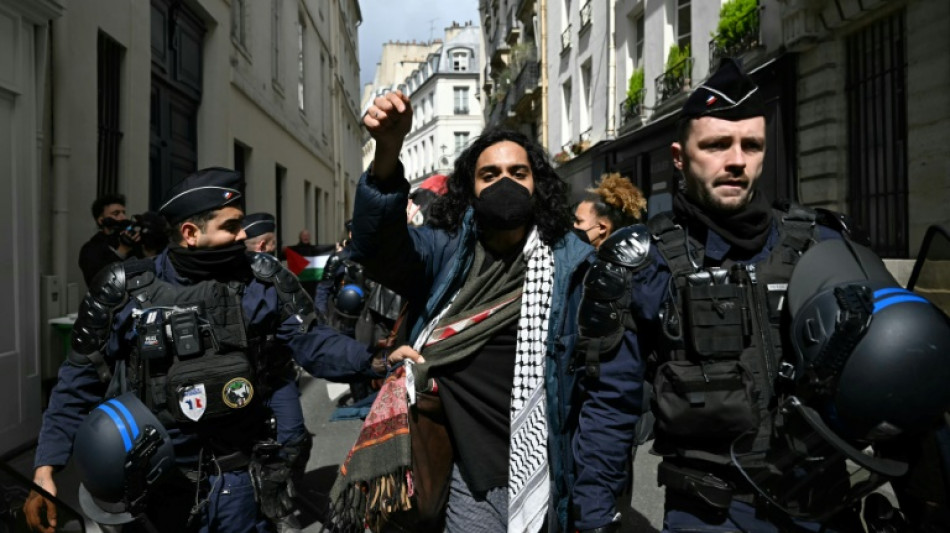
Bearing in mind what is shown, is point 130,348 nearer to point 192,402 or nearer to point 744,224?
point 192,402

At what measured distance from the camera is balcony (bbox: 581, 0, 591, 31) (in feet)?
Answer: 62.2

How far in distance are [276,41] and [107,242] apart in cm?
1211

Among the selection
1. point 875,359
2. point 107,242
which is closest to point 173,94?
point 107,242

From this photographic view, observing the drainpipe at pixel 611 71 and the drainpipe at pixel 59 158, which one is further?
the drainpipe at pixel 611 71

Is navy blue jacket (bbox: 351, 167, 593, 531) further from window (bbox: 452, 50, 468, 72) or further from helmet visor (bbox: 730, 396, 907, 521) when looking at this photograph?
window (bbox: 452, 50, 468, 72)

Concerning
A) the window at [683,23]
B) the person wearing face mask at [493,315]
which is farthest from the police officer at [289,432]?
the window at [683,23]

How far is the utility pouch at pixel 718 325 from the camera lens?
195 cm

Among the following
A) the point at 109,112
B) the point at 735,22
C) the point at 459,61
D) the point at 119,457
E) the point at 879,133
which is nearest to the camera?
the point at 119,457

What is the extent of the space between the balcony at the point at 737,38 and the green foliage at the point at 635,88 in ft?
10.8

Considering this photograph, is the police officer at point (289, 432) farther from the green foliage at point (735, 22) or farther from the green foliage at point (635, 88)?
the green foliage at point (635, 88)

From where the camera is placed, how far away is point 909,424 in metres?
1.57

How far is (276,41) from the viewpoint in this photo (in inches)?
680

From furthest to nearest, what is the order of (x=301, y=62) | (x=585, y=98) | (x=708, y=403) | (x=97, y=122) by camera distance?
(x=301, y=62)
(x=585, y=98)
(x=97, y=122)
(x=708, y=403)

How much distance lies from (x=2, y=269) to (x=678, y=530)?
19.0 feet
